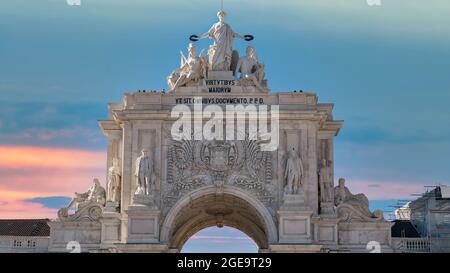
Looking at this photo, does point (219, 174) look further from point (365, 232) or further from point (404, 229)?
point (404, 229)

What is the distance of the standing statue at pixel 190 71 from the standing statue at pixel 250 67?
1822 mm

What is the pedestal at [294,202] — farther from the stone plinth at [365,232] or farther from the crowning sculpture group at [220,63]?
the crowning sculpture group at [220,63]

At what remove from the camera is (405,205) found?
194 feet

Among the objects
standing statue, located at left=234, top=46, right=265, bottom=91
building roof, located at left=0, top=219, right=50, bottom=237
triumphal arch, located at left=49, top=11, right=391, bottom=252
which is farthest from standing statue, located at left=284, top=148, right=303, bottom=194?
building roof, located at left=0, top=219, right=50, bottom=237

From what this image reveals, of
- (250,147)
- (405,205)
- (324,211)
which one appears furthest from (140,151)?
(405,205)

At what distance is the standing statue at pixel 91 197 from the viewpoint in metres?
46.2

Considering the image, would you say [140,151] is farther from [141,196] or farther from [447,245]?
[447,245]

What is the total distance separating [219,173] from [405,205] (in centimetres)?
1856

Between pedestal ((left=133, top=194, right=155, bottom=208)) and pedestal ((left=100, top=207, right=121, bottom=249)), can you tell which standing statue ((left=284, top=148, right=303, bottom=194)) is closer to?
pedestal ((left=133, top=194, right=155, bottom=208))

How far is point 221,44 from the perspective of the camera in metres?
47.5

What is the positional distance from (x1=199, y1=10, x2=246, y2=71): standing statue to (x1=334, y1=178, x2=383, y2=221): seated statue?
8.29 metres

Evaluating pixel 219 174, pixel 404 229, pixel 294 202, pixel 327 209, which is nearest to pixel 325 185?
pixel 327 209

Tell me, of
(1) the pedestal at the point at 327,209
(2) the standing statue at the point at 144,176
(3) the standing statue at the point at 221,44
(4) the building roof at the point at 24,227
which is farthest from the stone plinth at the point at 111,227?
(4) the building roof at the point at 24,227
